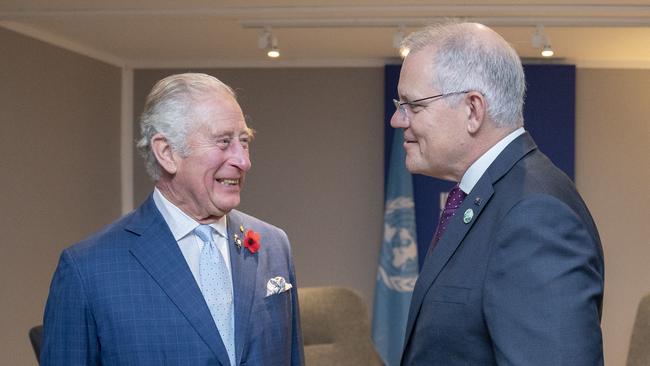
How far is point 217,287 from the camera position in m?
2.26

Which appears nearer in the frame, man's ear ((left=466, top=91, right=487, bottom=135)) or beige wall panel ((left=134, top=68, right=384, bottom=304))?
man's ear ((left=466, top=91, right=487, bottom=135))

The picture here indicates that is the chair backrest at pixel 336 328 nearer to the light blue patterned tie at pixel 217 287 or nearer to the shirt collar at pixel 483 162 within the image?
the light blue patterned tie at pixel 217 287

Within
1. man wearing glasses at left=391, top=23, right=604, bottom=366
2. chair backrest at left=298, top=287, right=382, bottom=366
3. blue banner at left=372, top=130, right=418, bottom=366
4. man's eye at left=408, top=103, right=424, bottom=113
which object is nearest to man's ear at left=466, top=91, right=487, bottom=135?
man wearing glasses at left=391, top=23, right=604, bottom=366

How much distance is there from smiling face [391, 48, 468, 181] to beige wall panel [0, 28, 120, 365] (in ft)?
13.3

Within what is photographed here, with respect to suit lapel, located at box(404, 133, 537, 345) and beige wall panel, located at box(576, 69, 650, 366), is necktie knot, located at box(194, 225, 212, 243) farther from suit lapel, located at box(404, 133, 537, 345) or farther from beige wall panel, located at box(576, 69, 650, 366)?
beige wall panel, located at box(576, 69, 650, 366)

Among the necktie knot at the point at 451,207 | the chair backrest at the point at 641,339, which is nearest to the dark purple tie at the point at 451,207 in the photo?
the necktie knot at the point at 451,207

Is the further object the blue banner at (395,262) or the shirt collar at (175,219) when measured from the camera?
the blue banner at (395,262)

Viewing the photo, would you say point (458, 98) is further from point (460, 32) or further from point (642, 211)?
point (642, 211)

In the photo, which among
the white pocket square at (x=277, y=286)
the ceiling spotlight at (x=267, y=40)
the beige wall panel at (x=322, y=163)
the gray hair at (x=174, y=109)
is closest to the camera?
the gray hair at (x=174, y=109)

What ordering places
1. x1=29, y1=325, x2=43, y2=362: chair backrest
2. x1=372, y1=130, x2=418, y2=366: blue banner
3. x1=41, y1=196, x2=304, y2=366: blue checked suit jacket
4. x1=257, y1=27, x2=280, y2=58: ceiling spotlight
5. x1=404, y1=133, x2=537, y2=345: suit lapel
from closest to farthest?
x1=404, y1=133, x2=537, y2=345: suit lapel → x1=41, y1=196, x2=304, y2=366: blue checked suit jacket → x1=29, y1=325, x2=43, y2=362: chair backrest → x1=257, y1=27, x2=280, y2=58: ceiling spotlight → x1=372, y1=130, x2=418, y2=366: blue banner

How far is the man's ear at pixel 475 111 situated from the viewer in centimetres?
176

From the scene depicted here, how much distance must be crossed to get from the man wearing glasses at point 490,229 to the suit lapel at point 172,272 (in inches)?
21.2

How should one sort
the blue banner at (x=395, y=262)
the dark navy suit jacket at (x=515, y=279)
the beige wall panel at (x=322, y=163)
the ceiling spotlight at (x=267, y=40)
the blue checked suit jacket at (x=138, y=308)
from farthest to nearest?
the beige wall panel at (x=322, y=163), the blue banner at (x=395, y=262), the ceiling spotlight at (x=267, y=40), the blue checked suit jacket at (x=138, y=308), the dark navy suit jacket at (x=515, y=279)

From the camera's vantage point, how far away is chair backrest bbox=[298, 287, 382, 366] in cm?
354
